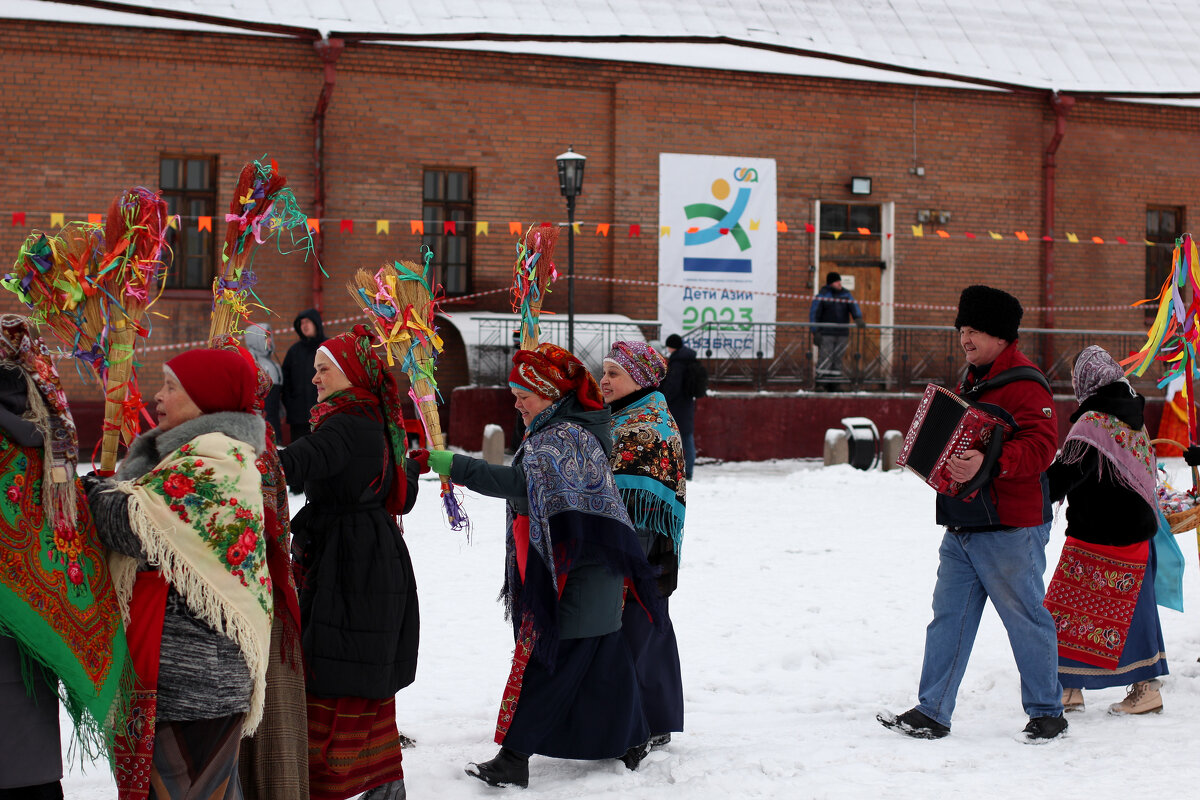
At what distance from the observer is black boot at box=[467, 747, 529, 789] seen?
13.4ft

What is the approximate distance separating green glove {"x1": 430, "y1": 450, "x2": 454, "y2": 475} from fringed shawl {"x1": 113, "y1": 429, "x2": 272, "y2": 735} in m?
0.84

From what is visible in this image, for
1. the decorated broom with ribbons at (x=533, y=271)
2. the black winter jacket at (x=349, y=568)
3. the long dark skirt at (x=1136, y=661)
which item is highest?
the decorated broom with ribbons at (x=533, y=271)

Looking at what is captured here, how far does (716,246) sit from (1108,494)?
10825mm

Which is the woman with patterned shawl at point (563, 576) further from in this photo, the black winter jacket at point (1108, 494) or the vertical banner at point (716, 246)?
the vertical banner at point (716, 246)

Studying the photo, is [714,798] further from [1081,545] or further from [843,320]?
[843,320]

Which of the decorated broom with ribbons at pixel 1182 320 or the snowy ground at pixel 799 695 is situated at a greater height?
the decorated broom with ribbons at pixel 1182 320

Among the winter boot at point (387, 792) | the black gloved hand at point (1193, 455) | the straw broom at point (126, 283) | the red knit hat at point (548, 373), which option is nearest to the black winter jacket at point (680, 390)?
the black gloved hand at point (1193, 455)

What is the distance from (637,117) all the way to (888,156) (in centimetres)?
375

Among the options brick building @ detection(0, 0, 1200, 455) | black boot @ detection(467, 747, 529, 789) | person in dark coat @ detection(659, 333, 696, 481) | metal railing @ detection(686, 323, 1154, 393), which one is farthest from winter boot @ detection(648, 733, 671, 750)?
metal railing @ detection(686, 323, 1154, 393)

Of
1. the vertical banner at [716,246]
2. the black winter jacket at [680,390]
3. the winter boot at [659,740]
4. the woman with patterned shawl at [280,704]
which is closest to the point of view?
the woman with patterned shawl at [280,704]

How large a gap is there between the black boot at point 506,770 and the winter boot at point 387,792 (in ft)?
1.18

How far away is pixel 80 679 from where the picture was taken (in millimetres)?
2811

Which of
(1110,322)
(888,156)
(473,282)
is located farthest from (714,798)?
(1110,322)

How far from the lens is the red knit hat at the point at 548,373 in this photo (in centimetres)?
410
